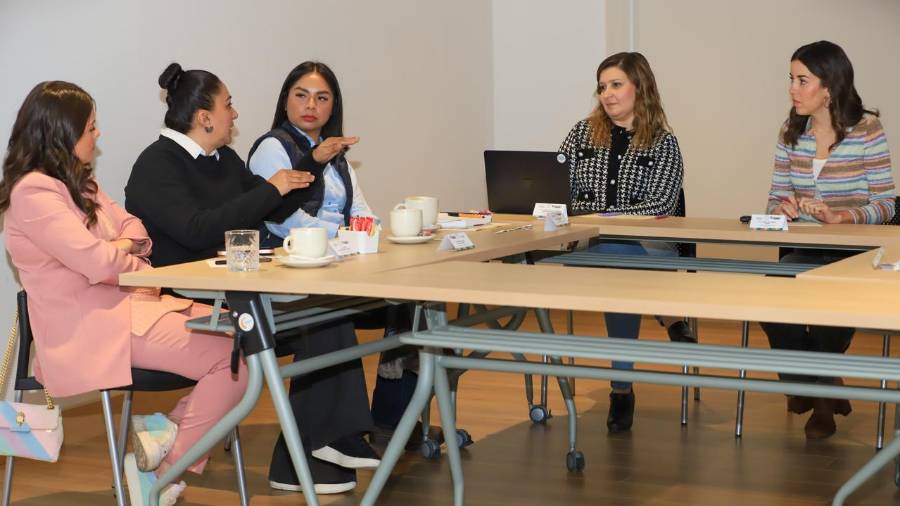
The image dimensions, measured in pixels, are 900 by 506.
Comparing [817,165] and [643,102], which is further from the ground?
[643,102]

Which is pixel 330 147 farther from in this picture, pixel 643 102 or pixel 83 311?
pixel 643 102

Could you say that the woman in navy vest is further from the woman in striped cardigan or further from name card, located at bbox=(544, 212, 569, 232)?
the woman in striped cardigan

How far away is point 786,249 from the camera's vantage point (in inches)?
172

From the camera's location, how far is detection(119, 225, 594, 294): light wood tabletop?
2.54m

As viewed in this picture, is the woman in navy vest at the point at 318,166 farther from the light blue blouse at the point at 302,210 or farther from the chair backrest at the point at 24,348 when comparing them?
the chair backrest at the point at 24,348

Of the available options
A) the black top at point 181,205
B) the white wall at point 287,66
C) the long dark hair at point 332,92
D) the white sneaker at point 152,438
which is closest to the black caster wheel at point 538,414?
the long dark hair at point 332,92

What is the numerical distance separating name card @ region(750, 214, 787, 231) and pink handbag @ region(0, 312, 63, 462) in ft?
6.95

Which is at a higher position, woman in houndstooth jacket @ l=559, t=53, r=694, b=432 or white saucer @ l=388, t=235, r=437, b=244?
woman in houndstooth jacket @ l=559, t=53, r=694, b=432

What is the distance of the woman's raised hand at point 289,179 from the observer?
3359 millimetres

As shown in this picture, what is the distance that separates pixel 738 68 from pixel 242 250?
15.1 ft

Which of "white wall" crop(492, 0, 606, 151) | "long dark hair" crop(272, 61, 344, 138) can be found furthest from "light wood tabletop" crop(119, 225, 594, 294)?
"white wall" crop(492, 0, 606, 151)

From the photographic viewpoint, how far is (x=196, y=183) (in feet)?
11.5

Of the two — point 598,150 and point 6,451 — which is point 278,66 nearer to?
point 598,150

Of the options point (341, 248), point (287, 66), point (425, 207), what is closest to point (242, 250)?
point (341, 248)
